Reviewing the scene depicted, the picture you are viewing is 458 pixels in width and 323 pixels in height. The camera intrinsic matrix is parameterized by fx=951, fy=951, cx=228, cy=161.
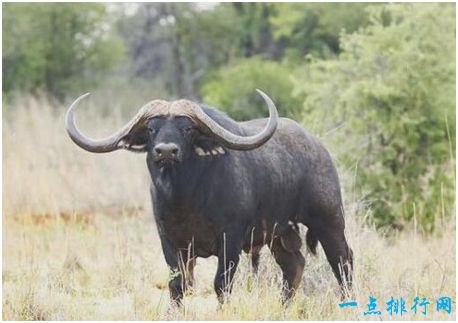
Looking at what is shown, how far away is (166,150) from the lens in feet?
21.3

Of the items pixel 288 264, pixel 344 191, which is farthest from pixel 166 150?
pixel 344 191

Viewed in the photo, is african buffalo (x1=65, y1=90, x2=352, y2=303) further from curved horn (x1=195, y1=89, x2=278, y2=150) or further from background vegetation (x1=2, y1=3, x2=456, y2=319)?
background vegetation (x1=2, y1=3, x2=456, y2=319)

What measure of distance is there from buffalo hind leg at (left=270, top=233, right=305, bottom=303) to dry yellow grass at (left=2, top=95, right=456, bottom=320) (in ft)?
0.43

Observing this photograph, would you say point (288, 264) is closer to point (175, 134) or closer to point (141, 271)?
point (141, 271)

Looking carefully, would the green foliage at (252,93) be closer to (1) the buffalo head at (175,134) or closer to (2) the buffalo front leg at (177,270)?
(2) the buffalo front leg at (177,270)

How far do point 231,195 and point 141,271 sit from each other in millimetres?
2018

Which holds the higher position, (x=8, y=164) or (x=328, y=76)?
(x=328, y=76)

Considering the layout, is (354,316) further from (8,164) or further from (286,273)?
(8,164)

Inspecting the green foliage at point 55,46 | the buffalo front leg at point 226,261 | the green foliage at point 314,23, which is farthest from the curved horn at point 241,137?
the green foliage at point 55,46

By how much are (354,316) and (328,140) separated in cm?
527

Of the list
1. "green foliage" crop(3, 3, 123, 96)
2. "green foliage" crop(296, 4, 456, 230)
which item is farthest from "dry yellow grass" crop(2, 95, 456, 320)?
"green foliage" crop(3, 3, 123, 96)

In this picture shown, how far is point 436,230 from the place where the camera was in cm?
1220

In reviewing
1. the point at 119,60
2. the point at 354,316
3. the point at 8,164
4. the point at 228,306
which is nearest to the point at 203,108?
the point at 228,306

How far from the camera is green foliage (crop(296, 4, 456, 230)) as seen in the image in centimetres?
1277
